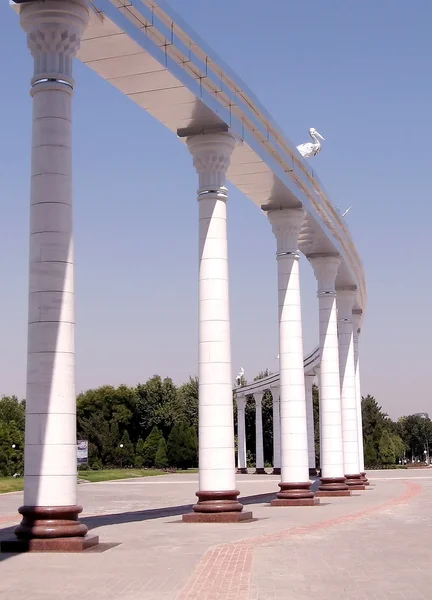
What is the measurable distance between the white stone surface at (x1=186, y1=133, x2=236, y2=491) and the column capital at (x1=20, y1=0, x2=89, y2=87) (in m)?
8.94

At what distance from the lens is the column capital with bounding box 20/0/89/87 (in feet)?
67.5

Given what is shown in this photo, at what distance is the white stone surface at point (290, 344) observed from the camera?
3584 cm

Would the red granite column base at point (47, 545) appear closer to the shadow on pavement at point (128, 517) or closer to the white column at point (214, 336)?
the shadow on pavement at point (128, 517)

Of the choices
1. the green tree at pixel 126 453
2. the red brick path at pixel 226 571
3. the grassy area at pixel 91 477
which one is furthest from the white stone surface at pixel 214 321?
the green tree at pixel 126 453

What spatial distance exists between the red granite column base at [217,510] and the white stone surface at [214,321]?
0.86 feet

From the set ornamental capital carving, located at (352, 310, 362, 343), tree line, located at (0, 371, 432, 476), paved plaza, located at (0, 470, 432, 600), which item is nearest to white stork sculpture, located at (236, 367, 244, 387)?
tree line, located at (0, 371, 432, 476)

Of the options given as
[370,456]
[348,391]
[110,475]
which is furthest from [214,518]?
[370,456]

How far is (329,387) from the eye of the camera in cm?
4481

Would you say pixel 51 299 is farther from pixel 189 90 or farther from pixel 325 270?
pixel 325 270

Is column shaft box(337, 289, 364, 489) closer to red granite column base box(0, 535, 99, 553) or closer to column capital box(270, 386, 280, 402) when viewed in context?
red granite column base box(0, 535, 99, 553)

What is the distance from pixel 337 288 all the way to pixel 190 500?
1777cm

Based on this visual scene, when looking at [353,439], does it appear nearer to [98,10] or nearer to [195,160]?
[195,160]

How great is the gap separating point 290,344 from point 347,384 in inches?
690

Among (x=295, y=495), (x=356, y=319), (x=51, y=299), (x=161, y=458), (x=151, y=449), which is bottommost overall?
(x=295, y=495)
